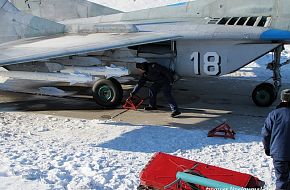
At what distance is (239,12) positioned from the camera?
37.6 ft

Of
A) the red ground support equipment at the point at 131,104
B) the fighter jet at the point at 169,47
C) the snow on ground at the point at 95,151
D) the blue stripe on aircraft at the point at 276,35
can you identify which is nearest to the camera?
the snow on ground at the point at 95,151

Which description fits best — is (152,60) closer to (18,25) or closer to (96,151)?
(96,151)

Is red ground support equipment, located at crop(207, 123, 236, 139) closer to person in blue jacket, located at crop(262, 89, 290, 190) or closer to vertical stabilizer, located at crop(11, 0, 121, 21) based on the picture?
person in blue jacket, located at crop(262, 89, 290, 190)

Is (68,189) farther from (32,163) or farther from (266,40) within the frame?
(266,40)

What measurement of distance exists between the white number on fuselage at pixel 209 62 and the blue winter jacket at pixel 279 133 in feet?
17.4

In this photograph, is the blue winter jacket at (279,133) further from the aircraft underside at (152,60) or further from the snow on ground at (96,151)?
the aircraft underside at (152,60)

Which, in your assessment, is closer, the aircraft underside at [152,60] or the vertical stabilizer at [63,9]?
the aircraft underside at [152,60]

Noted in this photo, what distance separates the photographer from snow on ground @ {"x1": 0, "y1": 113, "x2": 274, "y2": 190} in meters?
6.18

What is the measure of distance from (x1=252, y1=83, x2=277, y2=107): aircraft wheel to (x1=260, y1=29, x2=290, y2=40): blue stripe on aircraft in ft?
4.79

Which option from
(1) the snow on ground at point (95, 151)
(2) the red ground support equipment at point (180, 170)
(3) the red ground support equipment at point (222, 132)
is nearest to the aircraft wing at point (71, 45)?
(1) the snow on ground at point (95, 151)

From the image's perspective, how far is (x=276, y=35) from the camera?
1000 centimetres

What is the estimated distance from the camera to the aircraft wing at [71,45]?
9711mm

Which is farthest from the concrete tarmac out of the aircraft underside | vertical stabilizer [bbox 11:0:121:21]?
vertical stabilizer [bbox 11:0:121:21]

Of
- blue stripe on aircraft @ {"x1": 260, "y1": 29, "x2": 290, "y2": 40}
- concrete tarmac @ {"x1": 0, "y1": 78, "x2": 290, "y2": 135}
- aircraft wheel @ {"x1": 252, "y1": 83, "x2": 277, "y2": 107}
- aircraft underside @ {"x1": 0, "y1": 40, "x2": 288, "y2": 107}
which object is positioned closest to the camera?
concrete tarmac @ {"x1": 0, "y1": 78, "x2": 290, "y2": 135}
